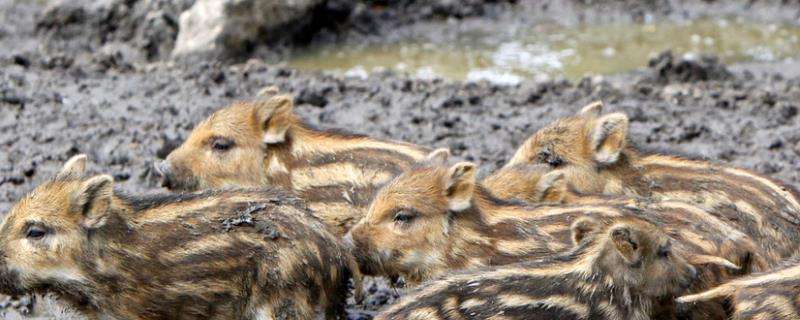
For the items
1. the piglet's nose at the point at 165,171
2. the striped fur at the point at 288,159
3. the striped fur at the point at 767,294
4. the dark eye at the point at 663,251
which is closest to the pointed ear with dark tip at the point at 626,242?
the dark eye at the point at 663,251

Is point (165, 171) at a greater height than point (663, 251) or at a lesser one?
lesser

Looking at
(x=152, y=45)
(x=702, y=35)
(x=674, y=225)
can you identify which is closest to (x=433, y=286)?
(x=674, y=225)

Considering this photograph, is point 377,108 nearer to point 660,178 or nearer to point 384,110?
point 384,110

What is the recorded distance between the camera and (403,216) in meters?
6.34

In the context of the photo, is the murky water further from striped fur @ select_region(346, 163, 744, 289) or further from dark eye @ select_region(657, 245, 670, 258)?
dark eye @ select_region(657, 245, 670, 258)

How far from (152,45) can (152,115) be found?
357cm

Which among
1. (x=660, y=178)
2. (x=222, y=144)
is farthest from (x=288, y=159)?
(x=660, y=178)

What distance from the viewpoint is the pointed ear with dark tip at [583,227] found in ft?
18.6

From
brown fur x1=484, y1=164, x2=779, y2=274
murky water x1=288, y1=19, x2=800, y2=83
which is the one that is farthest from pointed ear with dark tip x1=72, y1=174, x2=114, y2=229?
murky water x1=288, y1=19, x2=800, y2=83

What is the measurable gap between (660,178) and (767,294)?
6.64ft

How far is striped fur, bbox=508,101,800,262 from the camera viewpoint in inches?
260

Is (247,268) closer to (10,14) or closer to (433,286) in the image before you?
(433,286)

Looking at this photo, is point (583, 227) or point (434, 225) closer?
point (583, 227)

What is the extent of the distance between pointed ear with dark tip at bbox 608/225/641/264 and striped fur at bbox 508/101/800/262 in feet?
3.35
